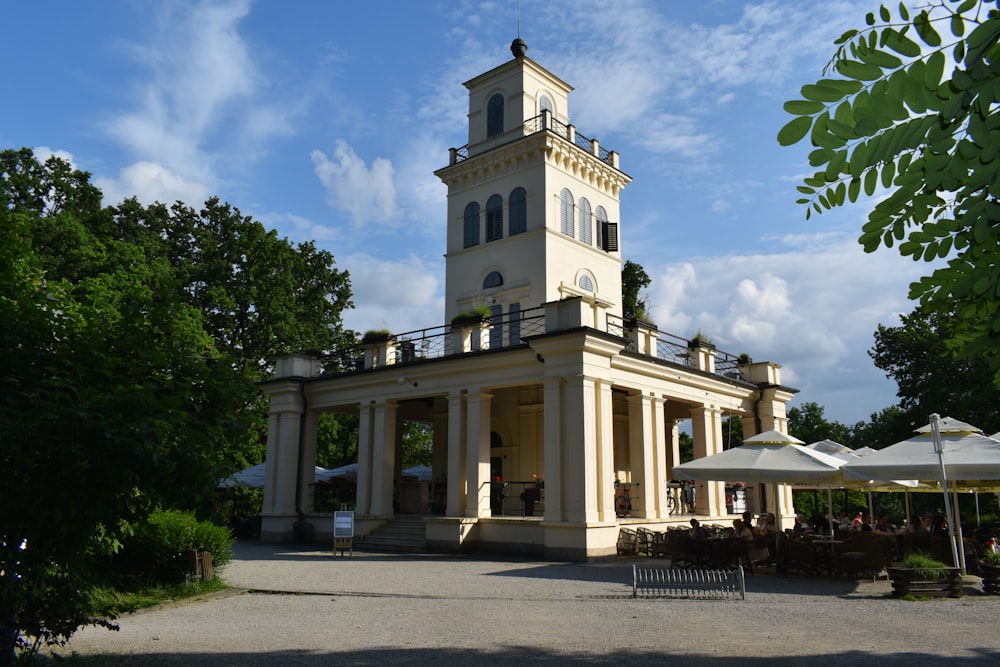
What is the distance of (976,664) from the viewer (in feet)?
24.7

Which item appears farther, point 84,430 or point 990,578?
point 990,578

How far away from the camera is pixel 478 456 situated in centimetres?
2081

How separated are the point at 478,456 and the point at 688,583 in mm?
8185

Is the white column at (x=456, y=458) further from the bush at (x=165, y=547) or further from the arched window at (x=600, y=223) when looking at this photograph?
the arched window at (x=600, y=223)

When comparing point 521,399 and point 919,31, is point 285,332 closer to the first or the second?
point 521,399

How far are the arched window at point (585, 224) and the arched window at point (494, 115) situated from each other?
4461 millimetres

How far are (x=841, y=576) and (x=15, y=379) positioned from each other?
15022mm

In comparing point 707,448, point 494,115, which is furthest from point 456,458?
point 494,115

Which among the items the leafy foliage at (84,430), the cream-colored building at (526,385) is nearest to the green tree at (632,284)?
the cream-colored building at (526,385)

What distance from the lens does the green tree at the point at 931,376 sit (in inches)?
1337

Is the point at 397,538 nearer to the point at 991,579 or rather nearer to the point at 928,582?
the point at 928,582

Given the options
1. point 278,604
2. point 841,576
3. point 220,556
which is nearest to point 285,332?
point 220,556

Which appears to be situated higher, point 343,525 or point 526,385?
point 526,385

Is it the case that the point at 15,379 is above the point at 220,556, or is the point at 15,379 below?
above
